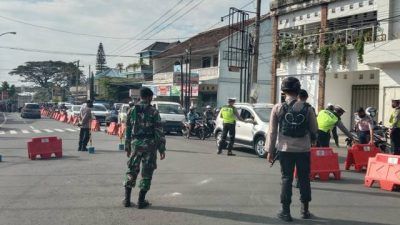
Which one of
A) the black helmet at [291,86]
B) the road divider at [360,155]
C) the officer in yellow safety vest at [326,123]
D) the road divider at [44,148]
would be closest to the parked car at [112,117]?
the road divider at [44,148]

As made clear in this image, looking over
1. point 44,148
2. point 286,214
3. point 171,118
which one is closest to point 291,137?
point 286,214

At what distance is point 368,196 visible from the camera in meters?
9.02

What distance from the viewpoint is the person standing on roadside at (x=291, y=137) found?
6.80 meters

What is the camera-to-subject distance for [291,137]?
6848mm

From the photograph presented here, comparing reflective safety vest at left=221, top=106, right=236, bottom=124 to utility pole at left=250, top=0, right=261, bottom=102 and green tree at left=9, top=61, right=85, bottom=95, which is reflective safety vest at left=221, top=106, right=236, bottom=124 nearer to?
utility pole at left=250, top=0, right=261, bottom=102

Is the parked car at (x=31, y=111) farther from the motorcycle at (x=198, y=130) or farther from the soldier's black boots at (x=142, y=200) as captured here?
the soldier's black boots at (x=142, y=200)

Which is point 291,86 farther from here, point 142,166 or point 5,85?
point 5,85

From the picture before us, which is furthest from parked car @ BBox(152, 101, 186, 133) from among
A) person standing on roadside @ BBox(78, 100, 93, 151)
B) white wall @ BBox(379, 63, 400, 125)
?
white wall @ BBox(379, 63, 400, 125)

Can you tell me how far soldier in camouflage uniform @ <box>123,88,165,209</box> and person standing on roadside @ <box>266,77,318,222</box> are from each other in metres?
1.79

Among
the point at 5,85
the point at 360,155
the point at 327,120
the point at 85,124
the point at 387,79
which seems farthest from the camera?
the point at 5,85

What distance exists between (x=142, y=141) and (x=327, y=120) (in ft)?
18.8

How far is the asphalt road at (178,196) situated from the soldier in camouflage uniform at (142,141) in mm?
427

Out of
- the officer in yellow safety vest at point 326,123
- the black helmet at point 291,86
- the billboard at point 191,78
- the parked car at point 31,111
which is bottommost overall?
the parked car at point 31,111

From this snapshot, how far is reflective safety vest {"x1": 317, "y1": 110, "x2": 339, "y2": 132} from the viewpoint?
1181 cm
